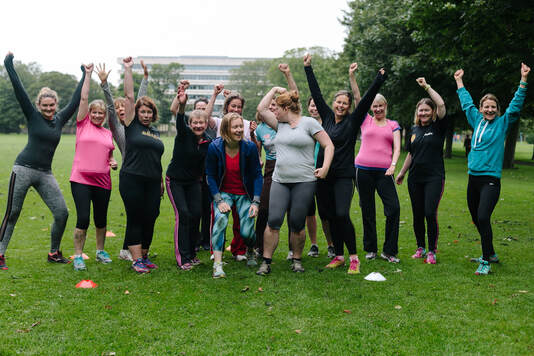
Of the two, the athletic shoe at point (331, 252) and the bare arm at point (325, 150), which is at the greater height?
the bare arm at point (325, 150)

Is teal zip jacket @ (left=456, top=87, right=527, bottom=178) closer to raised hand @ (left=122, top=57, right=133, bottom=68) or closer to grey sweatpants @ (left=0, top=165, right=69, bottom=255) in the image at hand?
raised hand @ (left=122, top=57, right=133, bottom=68)

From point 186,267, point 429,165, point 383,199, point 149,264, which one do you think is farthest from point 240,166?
point 429,165

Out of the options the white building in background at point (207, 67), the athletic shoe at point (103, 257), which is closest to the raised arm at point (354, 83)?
the athletic shoe at point (103, 257)

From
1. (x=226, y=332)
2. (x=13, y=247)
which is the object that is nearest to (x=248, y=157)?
(x=226, y=332)

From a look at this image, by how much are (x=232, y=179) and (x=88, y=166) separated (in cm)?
202

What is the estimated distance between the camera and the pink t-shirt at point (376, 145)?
7.21 m

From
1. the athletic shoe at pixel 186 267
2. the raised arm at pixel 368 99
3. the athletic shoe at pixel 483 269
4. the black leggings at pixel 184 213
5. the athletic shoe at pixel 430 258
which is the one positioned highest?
the raised arm at pixel 368 99

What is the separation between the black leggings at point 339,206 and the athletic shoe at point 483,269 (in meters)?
1.71

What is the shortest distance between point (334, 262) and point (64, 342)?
153 inches

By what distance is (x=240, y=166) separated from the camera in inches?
261

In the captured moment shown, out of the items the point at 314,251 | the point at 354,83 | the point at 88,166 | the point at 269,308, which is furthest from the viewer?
the point at 314,251

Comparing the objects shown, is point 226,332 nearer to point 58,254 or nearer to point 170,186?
point 170,186

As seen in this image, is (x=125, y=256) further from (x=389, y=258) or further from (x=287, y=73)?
(x=389, y=258)

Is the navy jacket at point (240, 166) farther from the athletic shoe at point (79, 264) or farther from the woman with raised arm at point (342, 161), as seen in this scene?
the athletic shoe at point (79, 264)
